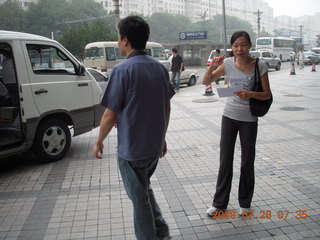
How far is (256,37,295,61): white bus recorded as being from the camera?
1720 inches

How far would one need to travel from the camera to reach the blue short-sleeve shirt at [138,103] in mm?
2418

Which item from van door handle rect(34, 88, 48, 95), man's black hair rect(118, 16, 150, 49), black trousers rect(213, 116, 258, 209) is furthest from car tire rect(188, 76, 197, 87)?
man's black hair rect(118, 16, 150, 49)

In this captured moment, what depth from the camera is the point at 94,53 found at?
74.4 feet

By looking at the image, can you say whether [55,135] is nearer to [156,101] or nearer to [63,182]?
[63,182]

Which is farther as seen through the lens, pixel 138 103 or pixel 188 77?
pixel 188 77

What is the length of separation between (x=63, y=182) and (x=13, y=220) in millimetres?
1112

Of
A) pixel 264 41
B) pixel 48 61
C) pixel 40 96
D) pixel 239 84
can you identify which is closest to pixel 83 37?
pixel 264 41

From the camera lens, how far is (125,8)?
96250 mm

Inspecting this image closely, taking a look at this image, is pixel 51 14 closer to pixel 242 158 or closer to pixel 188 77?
pixel 188 77

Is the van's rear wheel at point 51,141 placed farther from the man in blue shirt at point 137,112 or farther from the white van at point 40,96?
the man in blue shirt at point 137,112

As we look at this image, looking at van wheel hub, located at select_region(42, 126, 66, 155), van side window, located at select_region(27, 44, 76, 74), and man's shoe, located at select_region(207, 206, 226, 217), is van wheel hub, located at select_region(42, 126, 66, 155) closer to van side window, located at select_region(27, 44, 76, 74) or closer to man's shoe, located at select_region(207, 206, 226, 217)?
van side window, located at select_region(27, 44, 76, 74)

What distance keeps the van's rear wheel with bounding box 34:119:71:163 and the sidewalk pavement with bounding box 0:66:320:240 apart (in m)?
0.16

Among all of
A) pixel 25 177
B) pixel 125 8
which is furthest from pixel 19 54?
pixel 125 8
